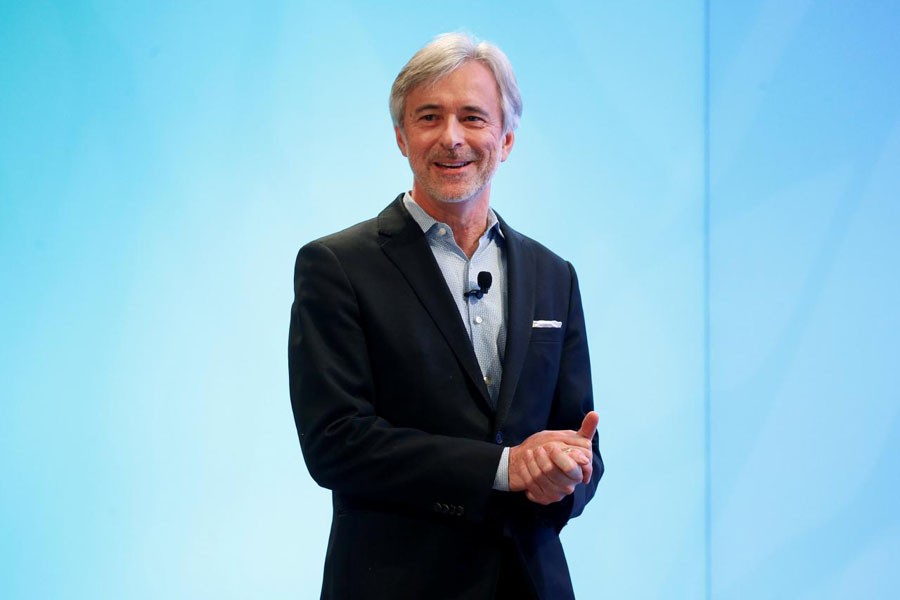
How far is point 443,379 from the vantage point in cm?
186

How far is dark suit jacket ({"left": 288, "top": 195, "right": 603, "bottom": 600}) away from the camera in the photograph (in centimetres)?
176

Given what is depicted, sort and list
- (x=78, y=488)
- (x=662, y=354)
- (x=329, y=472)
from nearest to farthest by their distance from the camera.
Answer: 1. (x=329, y=472)
2. (x=78, y=488)
3. (x=662, y=354)

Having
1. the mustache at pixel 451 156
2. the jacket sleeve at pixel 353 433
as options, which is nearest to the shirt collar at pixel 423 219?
the mustache at pixel 451 156

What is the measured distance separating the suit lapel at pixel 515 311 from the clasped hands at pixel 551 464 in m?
0.14

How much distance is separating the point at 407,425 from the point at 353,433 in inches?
5.2

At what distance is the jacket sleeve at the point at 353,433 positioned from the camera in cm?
174

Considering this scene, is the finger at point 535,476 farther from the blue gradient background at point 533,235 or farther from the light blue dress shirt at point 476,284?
the blue gradient background at point 533,235

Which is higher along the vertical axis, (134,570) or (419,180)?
(419,180)

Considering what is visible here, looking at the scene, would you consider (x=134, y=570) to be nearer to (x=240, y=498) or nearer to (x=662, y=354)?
(x=240, y=498)

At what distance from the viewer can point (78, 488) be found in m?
3.02

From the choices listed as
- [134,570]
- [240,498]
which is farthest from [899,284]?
[134,570]

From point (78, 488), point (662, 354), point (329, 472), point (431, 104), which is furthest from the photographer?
point (662, 354)

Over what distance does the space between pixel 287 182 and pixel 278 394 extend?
660 mm

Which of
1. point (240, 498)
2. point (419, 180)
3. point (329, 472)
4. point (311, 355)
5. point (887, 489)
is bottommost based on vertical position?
point (887, 489)
